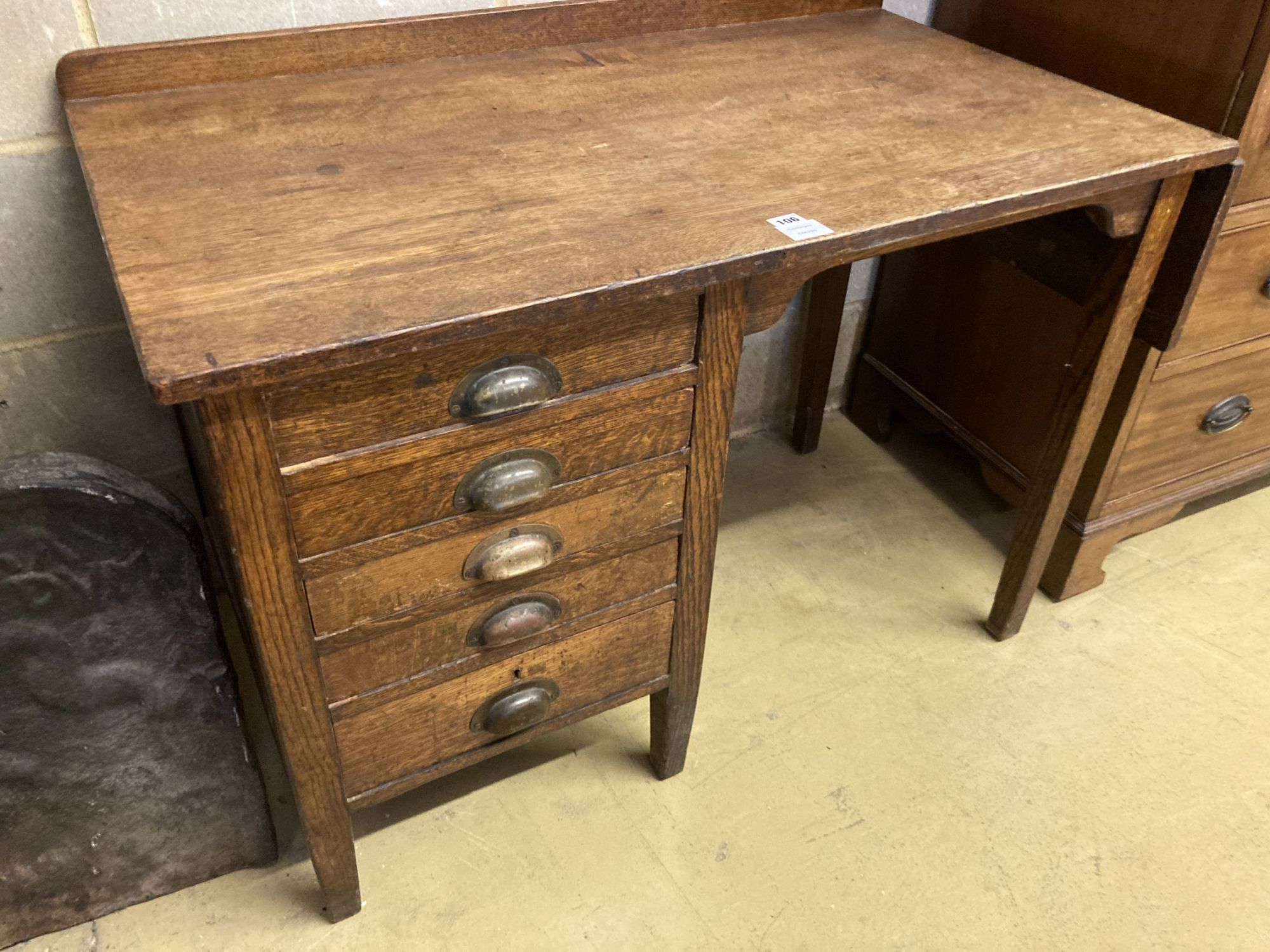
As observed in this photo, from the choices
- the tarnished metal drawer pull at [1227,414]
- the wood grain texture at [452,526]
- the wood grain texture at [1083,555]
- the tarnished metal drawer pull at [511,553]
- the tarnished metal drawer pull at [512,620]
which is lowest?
the wood grain texture at [1083,555]

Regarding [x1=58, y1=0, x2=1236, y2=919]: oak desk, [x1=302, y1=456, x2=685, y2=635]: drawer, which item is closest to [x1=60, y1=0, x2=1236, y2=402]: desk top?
[x1=58, y1=0, x2=1236, y2=919]: oak desk

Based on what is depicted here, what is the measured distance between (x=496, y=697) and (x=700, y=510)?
0.30 meters

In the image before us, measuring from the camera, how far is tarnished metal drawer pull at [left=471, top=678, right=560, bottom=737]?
108cm

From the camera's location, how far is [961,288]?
64.4 inches

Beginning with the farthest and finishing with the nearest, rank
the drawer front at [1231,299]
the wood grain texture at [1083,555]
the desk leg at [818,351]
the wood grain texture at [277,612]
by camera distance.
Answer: the desk leg at [818,351]
the wood grain texture at [1083,555]
the drawer front at [1231,299]
the wood grain texture at [277,612]

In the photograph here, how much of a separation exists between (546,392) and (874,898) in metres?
0.77

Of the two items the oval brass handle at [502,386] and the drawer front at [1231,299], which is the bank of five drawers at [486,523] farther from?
the drawer front at [1231,299]

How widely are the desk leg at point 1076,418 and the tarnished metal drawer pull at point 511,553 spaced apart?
739mm

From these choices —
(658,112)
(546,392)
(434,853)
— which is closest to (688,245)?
(546,392)

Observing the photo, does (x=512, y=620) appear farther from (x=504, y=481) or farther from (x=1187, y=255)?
(x=1187, y=255)

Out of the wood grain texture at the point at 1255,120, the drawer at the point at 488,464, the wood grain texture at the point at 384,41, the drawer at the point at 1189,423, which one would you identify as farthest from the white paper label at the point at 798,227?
the drawer at the point at 1189,423

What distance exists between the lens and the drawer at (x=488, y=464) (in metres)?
0.81

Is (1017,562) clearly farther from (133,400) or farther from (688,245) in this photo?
(133,400)

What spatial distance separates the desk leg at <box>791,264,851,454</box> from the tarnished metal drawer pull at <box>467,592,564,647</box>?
0.90 m
